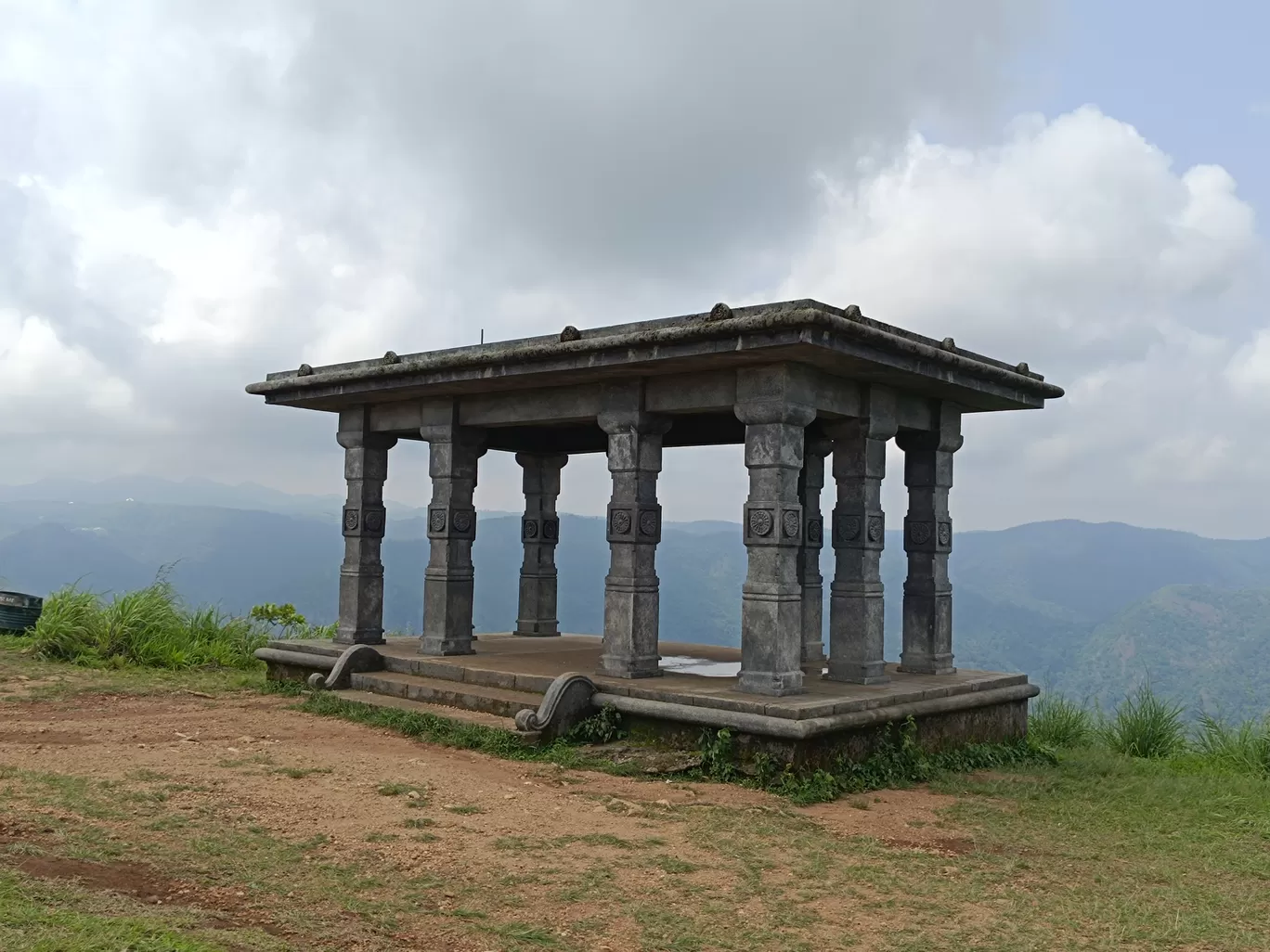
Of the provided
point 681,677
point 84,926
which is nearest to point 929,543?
point 681,677

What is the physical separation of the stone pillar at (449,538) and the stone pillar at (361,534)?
1.28m

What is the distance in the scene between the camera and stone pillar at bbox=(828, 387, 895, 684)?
415 inches

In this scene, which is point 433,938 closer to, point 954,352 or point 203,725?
point 203,725

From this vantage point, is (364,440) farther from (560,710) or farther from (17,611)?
(17,611)

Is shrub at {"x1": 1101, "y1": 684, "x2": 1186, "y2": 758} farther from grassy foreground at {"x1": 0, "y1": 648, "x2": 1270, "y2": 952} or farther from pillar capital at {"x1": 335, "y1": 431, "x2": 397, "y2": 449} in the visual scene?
pillar capital at {"x1": 335, "y1": 431, "x2": 397, "y2": 449}

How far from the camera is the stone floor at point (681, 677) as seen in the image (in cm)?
907

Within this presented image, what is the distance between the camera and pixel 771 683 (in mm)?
9328

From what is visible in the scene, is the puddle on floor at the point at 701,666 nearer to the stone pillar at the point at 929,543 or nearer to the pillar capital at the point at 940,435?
the stone pillar at the point at 929,543

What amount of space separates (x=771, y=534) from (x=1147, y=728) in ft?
20.6

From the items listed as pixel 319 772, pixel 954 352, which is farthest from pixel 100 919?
pixel 954 352

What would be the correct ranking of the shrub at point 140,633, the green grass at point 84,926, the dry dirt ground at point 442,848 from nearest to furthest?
the green grass at point 84,926, the dry dirt ground at point 442,848, the shrub at point 140,633

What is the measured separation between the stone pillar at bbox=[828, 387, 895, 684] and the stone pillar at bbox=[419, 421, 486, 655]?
4430mm

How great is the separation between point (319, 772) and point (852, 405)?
5.85 meters

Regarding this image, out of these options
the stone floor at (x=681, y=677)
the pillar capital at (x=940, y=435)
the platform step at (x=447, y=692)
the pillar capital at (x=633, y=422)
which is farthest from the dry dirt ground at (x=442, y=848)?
the pillar capital at (x=940, y=435)
